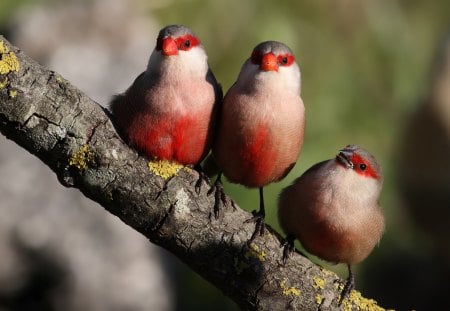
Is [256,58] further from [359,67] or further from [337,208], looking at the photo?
[359,67]

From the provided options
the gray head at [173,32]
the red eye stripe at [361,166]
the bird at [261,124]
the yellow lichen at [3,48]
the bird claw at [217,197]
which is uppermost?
the gray head at [173,32]

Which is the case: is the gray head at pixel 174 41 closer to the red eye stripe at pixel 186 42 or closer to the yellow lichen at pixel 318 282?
the red eye stripe at pixel 186 42

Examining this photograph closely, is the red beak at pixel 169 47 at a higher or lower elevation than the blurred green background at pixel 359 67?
higher

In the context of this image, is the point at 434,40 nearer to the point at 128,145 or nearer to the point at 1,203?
the point at 1,203

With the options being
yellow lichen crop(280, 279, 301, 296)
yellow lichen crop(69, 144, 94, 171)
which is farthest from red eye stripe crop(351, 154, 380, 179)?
yellow lichen crop(69, 144, 94, 171)

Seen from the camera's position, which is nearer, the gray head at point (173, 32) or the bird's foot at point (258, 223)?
the bird's foot at point (258, 223)

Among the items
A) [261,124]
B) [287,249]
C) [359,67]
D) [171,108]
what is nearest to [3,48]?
[171,108]

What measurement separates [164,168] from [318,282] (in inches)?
29.3

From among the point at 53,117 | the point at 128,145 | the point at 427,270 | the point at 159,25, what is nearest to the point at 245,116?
the point at 128,145

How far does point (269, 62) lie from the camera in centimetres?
352

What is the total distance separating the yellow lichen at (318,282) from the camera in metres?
3.34

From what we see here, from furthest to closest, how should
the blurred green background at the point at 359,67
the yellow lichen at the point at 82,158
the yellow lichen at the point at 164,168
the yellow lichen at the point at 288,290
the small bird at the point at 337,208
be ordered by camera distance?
the blurred green background at the point at 359,67 < the small bird at the point at 337,208 < the yellow lichen at the point at 288,290 < the yellow lichen at the point at 164,168 < the yellow lichen at the point at 82,158

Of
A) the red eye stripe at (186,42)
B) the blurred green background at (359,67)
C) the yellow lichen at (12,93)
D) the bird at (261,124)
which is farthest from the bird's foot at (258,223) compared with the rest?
the blurred green background at (359,67)

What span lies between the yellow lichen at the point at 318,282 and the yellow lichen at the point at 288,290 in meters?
0.10
